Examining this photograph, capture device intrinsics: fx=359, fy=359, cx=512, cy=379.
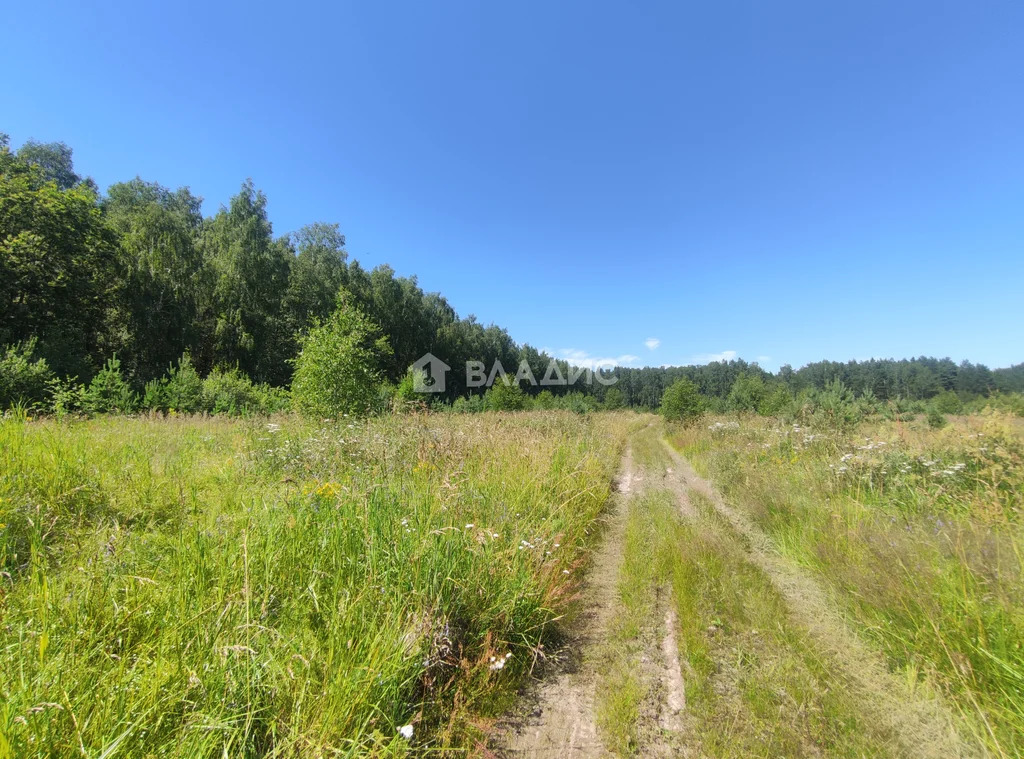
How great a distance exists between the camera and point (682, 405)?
19.7m

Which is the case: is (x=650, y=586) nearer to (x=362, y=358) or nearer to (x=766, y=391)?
(x=362, y=358)

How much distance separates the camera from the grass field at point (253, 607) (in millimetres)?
1312

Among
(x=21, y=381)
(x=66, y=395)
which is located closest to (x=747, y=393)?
(x=66, y=395)

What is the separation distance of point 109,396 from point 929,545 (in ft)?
57.5

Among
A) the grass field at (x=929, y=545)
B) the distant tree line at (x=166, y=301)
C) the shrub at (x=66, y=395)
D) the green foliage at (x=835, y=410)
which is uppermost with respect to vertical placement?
the distant tree line at (x=166, y=301)

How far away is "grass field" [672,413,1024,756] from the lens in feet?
6.84

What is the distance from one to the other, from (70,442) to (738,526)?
8292mm

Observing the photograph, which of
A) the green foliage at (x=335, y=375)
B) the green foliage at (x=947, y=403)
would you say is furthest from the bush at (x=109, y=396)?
the green foliage at (x=947, y=403)

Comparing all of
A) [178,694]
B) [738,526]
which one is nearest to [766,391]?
[738,526]

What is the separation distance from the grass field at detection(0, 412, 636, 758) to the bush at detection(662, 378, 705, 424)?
57.1 feet

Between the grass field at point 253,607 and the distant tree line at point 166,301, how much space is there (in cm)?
652

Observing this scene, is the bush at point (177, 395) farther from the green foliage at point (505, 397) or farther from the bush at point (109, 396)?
the green foliage at point (505, 397)

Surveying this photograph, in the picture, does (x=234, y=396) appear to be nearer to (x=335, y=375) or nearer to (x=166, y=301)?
(x=335, y=375)

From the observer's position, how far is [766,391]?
2330cm
